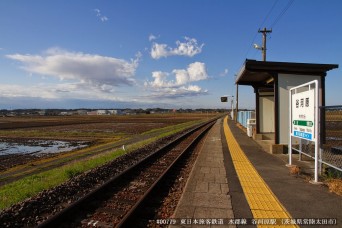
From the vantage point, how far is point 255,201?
612cm

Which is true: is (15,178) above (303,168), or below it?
below

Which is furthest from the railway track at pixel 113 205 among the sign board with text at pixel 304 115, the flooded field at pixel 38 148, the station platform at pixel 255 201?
the flooded field at pixel 38 148

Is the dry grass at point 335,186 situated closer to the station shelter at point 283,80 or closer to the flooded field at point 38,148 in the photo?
the station shelter at point 283,80

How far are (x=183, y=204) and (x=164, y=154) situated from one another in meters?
8.62

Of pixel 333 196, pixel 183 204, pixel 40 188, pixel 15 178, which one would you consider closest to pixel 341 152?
pixel 333 196

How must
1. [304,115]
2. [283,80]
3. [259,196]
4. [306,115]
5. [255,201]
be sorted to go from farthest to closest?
[283,80], [304,115], [306,115], [259,196], [255,201]

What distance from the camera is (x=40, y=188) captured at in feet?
27.4

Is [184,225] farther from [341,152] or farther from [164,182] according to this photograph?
[341,152]

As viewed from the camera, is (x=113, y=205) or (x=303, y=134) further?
(x=303, y=134)

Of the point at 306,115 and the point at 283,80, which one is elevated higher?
the point at 283,80

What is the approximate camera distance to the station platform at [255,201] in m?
5.07

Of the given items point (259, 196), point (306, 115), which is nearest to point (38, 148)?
point (306, 115)

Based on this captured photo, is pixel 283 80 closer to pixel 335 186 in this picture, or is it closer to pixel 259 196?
pixel 335 186

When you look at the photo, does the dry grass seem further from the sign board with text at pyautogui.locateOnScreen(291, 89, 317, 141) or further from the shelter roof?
the shelter roof
